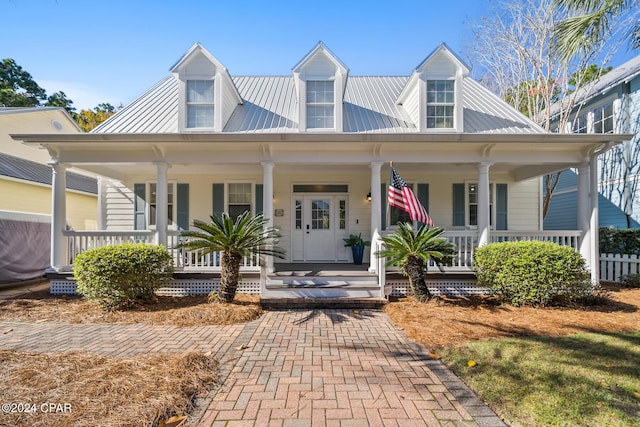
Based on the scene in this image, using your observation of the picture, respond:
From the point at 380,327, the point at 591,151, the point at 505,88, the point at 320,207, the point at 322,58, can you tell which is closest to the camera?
the point at 380,327

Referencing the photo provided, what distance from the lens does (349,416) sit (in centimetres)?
256

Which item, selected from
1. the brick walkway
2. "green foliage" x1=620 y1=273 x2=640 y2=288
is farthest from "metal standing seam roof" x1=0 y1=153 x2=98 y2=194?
"green foliage" x1=620 y1=273 x2=640 y2=288

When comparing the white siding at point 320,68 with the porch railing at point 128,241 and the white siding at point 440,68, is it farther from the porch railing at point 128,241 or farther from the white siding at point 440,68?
the porch railing at point 128,241

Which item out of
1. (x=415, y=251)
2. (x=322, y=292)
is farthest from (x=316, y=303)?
(x=415, y=251)

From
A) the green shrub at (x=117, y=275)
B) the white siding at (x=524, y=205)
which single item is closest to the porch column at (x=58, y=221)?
the green shrub at (x=117, y=275)

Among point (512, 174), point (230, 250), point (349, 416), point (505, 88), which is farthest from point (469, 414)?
point (505, 88)

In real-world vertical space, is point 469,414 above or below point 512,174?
below

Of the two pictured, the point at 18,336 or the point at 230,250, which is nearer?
the point at 18,336

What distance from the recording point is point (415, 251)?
237 inches

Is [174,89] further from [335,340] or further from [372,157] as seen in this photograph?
[335,340]

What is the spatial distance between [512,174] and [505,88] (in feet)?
17.0

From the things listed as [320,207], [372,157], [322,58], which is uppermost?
[322,58]

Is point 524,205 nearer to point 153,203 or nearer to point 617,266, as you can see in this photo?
point 617,266

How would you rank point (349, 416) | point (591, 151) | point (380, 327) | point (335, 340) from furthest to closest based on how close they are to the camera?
point (591, 151) < point (380, 327) < point (335, 340) < point (349, 416)
